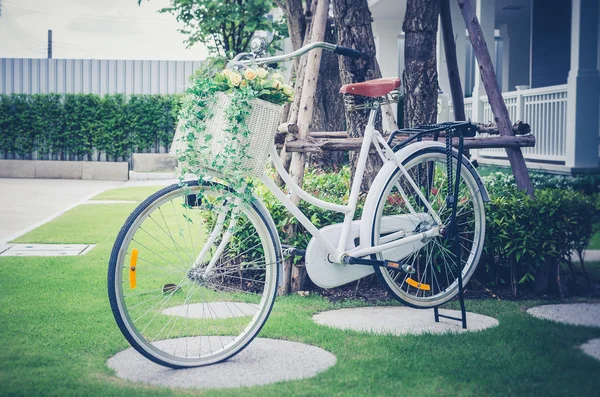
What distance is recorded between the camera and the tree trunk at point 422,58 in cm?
519

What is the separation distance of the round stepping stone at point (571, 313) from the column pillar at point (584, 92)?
572 cm

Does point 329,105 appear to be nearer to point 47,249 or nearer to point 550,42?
point 47,249

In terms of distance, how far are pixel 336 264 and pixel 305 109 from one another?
4.93 ft

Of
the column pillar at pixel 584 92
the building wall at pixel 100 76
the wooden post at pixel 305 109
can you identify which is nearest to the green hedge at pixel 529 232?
the wooden post at pixel 305 109

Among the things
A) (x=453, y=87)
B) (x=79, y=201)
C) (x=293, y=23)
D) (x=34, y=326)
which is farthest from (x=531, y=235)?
(x=79, y=201)

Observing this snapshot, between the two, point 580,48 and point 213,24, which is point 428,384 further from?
point 213,24

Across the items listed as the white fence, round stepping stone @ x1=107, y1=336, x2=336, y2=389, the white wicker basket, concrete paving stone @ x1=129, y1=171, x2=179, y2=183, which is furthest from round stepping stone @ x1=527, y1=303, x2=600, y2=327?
concrete paving stone @ x1=129, y1=171, x2=179, y2=183

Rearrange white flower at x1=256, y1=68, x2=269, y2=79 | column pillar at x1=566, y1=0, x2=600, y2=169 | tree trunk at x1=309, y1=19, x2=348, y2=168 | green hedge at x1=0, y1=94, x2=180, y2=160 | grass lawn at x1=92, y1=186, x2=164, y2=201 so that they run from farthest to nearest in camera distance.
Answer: green hedge at x1=0, y1=94, x2=180, y2=160
grass lawn at x1=92, y1=186, x2=164, y2=201
column pillar at x1=566, y1=0, x2=600, y2=169
tree trunk at x1=309, y1=19, x2=348, y2=168
white flower at x1=256, y1=68, x2=269, y2=79

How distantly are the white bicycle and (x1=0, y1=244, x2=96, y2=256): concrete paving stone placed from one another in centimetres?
168

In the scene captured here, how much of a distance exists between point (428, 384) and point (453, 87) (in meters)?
3.16

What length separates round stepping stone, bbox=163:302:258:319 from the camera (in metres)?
4.00

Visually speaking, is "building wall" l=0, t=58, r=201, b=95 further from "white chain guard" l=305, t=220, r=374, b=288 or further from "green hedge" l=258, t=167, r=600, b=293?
"white chain guard" l=305, t=220, r=374, b=288

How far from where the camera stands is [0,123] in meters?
16.3

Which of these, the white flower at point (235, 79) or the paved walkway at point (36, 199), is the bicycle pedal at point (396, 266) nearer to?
the white flower at point (235, 79)
